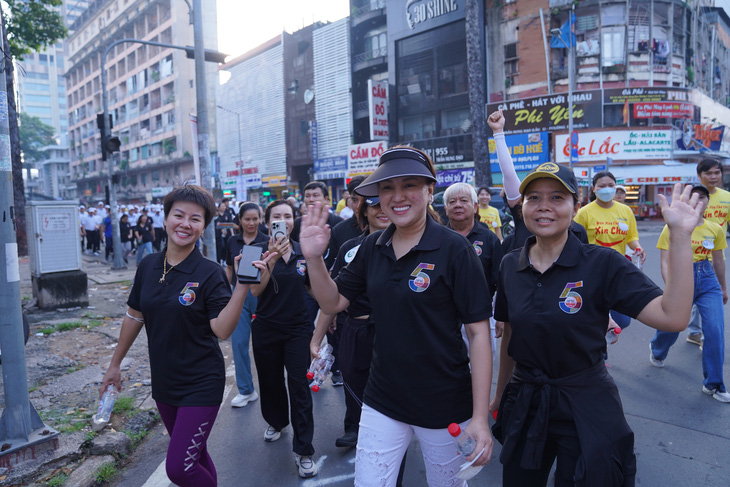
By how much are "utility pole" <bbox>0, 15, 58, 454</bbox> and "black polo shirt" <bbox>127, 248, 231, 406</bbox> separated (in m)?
1.64

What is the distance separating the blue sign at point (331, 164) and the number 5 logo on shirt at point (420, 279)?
34.0 metres

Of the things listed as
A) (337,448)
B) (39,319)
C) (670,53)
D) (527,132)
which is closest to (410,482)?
(337,448)

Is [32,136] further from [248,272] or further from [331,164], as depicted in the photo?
[248,272]

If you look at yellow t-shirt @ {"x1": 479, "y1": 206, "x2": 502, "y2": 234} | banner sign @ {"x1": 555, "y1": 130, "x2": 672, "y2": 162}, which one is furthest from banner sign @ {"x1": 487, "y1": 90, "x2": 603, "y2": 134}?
yellow t-shirt @ {"x1": 479, "y1": 206, "x2": 502, "y2": 234}

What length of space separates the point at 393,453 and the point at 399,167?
127 centimetres

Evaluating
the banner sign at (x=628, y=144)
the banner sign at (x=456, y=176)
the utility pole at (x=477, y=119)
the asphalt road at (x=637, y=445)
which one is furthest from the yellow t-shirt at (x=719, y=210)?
the banner sign at (x=456, y=176)

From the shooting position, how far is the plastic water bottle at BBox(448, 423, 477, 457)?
6.61 feet

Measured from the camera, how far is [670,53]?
25703 mm

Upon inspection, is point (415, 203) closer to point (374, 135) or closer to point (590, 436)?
point (590, 436)

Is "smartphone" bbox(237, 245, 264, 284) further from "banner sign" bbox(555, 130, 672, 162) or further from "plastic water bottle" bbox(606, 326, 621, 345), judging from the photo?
"banner sign" bbox(555, 130, 672, 162)

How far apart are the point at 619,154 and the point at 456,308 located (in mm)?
27276

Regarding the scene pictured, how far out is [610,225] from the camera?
510cm

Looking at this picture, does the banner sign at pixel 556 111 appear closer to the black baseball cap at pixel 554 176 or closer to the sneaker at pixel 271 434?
the sneaker at pixel 271 434

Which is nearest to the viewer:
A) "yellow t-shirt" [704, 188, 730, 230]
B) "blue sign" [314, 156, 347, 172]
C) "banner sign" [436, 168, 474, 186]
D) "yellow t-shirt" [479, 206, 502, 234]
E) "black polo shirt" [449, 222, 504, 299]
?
"black polo shirt" [449, 222, 504, 299]
